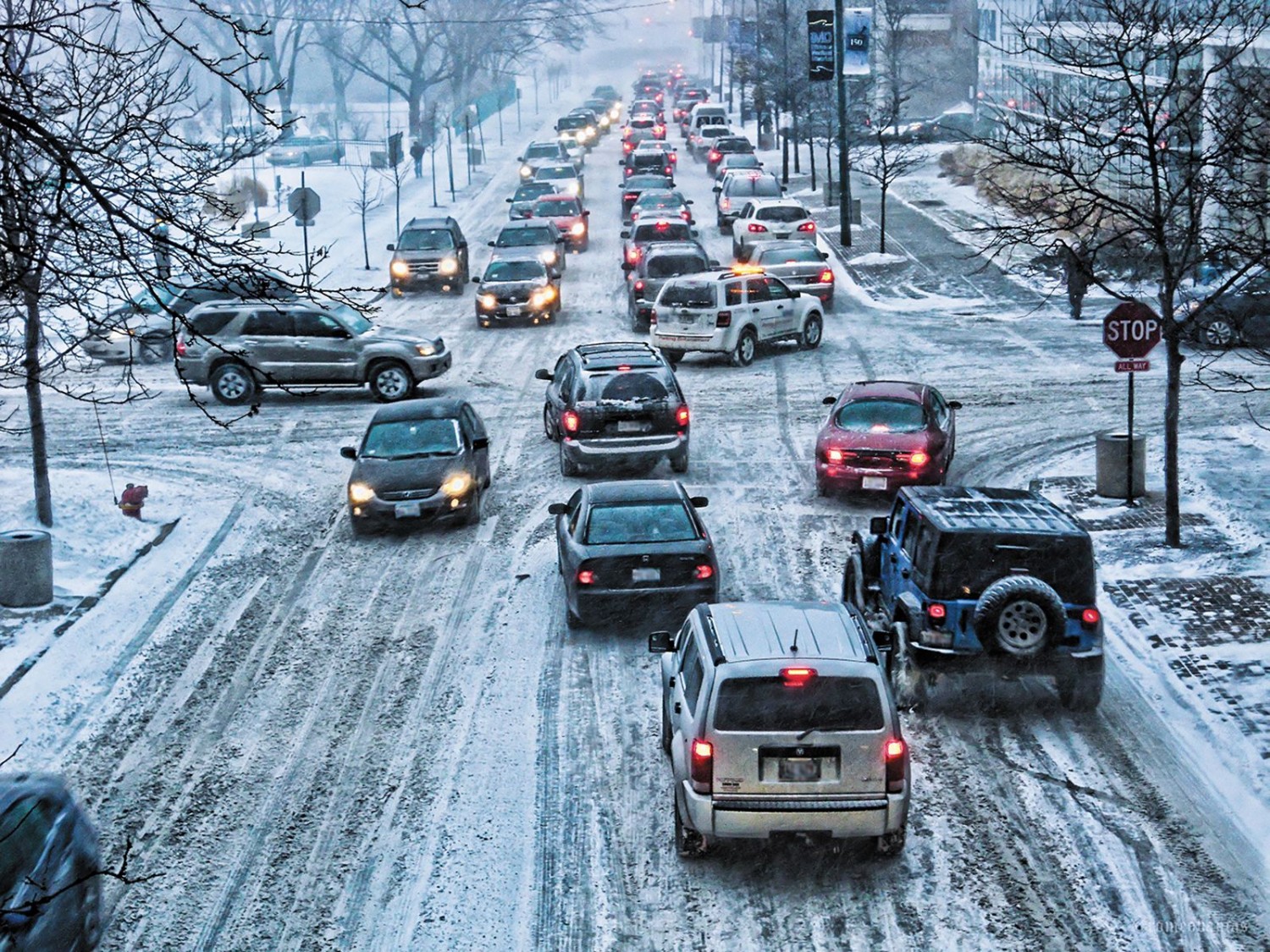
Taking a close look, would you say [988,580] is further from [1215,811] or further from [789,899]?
[789,899]

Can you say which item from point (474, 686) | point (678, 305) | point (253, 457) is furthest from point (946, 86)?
point (474, 686)

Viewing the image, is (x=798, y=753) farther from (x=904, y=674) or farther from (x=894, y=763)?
(x=904, y=674)

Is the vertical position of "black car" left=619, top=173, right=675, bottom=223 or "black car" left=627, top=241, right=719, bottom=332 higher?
"black car" left=619, top=173, right=675, bottom=223

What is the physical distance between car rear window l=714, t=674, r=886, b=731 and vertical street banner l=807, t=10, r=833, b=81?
3900cm

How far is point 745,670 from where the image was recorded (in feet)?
34.0

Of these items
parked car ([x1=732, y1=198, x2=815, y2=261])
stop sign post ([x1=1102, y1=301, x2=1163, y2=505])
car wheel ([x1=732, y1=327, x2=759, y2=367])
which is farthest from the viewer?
parked car ([x1=732, y1=198, x2=815, y2=261])

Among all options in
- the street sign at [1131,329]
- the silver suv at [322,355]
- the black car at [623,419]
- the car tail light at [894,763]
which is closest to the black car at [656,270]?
the silver suv at [322,355]

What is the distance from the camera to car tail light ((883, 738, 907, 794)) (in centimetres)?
1024

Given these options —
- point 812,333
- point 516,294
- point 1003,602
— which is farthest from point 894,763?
point 516,294

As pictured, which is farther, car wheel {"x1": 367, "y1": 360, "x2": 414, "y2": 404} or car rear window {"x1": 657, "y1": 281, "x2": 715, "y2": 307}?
car rear window {"x1": 657, "y1": 281, "x2": 715, "y2": 307}

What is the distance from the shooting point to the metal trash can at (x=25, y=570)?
55.3ft

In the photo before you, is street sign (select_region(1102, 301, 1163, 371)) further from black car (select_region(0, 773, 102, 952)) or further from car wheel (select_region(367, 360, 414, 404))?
black car (select_region(0, 773, 102, 952))

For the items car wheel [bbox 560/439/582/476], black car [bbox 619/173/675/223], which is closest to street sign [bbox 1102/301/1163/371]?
car wheel [bbox 560/439/582/476]

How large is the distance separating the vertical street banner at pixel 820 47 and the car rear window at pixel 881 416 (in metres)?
27.9
